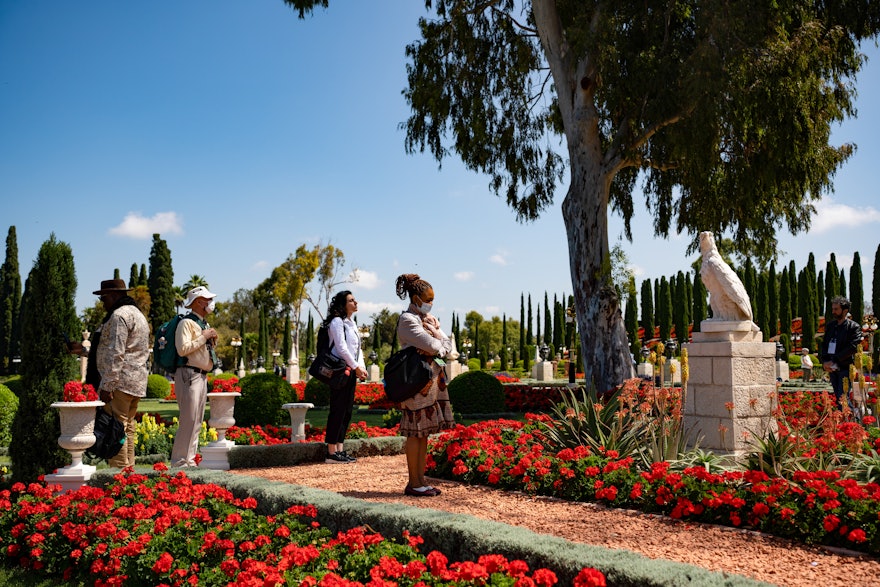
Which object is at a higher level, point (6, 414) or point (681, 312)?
point (681, 312)

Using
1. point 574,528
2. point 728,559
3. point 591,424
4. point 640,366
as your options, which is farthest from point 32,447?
point 640,366

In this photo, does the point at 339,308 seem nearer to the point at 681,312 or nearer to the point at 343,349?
the point at 343,349

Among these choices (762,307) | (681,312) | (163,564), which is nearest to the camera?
(163,564)

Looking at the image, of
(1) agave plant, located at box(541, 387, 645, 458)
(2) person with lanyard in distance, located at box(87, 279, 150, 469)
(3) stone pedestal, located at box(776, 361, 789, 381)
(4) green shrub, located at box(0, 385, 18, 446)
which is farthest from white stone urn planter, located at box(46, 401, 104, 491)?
(3) stone pedestal, located at box(776, 361, 789, 381)

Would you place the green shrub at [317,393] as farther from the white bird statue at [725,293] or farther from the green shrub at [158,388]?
the white bird statue at [725,293]

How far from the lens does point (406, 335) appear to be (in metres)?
5.20

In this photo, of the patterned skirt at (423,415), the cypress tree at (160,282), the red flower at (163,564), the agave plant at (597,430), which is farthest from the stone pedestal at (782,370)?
the cypress tree at (160,282)

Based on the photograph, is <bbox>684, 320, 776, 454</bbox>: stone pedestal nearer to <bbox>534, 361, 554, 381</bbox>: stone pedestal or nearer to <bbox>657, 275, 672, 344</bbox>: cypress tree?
<bbox>534, 361, 554, 381</bbox>: stone pedestal

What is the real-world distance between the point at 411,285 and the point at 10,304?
45.4 meters

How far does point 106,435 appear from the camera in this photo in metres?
5.91

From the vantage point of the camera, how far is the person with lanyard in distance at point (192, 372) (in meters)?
6.12

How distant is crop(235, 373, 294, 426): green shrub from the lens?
434 inches

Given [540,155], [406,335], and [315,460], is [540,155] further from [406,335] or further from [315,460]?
[406,335]

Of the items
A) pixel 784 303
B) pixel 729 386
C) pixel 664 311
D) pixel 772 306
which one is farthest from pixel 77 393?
pixel 784 303
